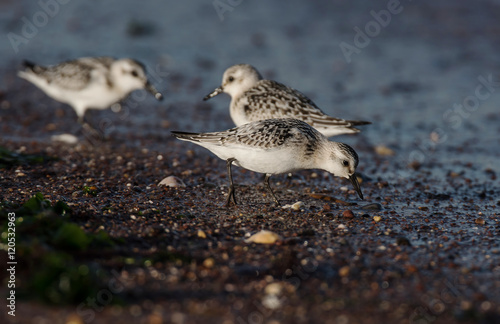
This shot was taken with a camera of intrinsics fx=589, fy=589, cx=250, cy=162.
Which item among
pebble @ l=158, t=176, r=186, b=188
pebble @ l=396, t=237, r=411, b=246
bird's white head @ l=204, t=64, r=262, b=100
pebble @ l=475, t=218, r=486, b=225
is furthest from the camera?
bird's white head @ l=204, t=64, r=262, b=100

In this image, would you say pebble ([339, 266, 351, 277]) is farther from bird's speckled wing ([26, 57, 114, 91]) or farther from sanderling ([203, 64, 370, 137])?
bird's speckled wing ([26, 57, 114, 91])

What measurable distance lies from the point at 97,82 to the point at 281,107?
345 centimetres

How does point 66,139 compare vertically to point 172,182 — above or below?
above

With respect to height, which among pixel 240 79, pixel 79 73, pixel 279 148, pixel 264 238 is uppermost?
pixel 79 73

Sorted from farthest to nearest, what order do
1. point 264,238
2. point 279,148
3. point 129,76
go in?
point 129,76, point 279,148, point 264,238

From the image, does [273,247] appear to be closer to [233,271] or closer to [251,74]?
[233,271]

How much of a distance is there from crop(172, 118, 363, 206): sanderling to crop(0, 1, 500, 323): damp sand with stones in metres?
0.51

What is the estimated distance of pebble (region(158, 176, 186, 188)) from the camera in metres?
7.06

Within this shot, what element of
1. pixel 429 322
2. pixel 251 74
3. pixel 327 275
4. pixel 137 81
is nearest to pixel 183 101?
pixel 137 81

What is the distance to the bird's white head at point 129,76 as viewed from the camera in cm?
933

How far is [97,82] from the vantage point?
9.46 metres

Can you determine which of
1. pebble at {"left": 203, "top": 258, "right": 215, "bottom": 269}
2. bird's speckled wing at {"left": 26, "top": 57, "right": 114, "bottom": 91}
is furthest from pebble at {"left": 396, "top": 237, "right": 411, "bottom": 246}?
bird's speckled wing at {"left": 26, "top": 57, "right": 114, "bottom": 91}

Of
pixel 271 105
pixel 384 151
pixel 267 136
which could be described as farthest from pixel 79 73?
pixel 384 151

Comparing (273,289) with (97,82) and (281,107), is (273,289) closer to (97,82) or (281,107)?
(281,107)
